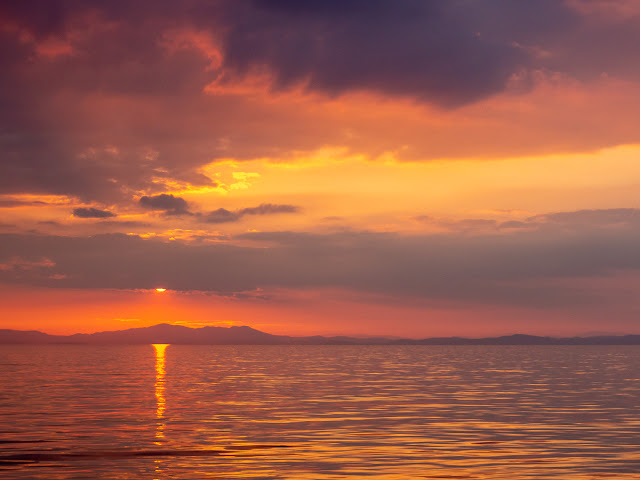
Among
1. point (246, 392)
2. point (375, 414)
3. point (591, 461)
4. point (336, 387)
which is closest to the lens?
point (591, 461)

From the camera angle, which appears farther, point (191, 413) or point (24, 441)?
point (191, 413)

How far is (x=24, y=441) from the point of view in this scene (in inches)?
1460

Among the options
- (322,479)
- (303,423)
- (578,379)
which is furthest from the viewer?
(578,379)

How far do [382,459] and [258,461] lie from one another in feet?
16.2

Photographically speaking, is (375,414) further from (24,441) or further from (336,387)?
(336,387)

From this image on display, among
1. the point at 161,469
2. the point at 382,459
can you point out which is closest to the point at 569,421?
the point at 382,459

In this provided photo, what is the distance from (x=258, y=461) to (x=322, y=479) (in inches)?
183

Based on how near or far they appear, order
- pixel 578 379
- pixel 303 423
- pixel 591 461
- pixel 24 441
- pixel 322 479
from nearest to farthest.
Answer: pixel 322 479
pixel 591 461
pixel 24 441
pixel 303 423
pixel 578 379

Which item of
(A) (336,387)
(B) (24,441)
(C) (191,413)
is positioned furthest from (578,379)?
(B) (24,441)

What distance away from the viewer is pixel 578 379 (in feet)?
300

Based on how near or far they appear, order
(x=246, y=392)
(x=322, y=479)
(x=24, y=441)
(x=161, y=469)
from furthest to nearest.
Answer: (x=246, y=392), (x=24, y=441), (x=161, y=469), (x=322, y=479)

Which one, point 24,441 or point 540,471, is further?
point 24,441

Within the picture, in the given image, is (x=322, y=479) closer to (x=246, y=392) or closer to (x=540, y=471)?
(x=540, y=471)

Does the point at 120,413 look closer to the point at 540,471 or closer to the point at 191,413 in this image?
the point at 191,413
